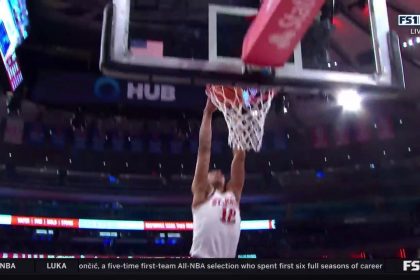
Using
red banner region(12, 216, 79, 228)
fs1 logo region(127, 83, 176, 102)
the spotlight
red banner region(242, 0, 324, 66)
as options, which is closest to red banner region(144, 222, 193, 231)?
red banner region(12, 216, 79, 228)

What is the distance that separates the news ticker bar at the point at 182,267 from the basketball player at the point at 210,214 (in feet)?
0.34

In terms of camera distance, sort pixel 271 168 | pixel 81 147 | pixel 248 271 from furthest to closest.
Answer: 1. pixel 271 168
2. pixel 81 147
3. pixel 248 271

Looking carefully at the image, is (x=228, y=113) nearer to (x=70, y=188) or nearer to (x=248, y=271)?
(x=248, y=271)

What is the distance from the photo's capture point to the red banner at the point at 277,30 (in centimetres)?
299

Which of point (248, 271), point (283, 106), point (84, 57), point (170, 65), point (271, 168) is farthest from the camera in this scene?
point (271, 168)

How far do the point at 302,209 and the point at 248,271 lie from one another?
20.7 feet

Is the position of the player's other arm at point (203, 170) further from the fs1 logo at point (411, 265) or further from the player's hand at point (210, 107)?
the fs1 logo at point (411, 265)

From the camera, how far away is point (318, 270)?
150 inches

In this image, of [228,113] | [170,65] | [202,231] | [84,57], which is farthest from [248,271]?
[84,57]

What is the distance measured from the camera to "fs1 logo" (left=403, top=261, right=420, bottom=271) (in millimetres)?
3838

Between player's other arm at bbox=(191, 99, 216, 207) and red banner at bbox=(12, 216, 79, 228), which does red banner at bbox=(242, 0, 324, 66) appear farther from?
red banner at bbox=(12, 216, 79, 228)

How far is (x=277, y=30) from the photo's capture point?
124 inches

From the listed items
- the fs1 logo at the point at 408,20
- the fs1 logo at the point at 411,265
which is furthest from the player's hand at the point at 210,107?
the fs1 logo at the point at 408,20

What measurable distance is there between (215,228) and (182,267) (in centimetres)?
42
